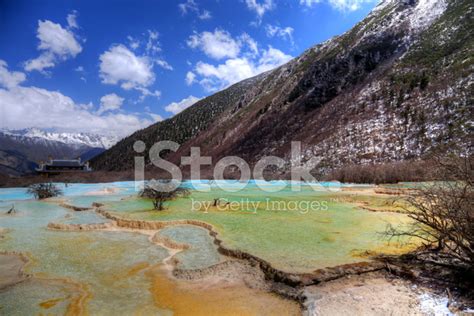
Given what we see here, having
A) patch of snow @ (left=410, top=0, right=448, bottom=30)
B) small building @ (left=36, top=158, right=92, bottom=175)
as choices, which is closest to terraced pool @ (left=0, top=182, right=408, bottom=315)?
small building @ (left=36, top=158, right=92, bottom=175)

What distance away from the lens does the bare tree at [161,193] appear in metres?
21.5

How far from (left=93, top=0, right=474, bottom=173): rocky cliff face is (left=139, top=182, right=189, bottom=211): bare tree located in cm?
3378

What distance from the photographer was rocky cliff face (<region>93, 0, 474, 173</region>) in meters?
47.9

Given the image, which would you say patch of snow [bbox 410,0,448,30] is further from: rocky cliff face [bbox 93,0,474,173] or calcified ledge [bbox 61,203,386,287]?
calcified ledge [bbox 61,203,386,287]

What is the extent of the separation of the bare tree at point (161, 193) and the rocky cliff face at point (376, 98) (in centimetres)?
3378

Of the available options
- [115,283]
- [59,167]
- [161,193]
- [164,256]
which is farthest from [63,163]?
[115,283]

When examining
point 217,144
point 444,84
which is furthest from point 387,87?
point 217,144

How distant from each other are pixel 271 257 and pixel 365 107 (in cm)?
5812

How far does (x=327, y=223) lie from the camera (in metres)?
16.0

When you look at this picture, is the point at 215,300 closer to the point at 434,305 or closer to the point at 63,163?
the point at 434,305

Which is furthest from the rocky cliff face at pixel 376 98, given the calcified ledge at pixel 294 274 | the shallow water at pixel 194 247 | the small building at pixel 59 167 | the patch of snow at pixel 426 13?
the shallow water at pixel 194 247

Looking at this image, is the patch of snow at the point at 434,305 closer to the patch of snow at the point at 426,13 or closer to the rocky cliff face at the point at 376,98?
the rocky cliff face at the point at 376,98

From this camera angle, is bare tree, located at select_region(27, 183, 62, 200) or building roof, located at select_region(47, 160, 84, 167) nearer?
bare tree, located at select_region(27, 183, 62, 200)

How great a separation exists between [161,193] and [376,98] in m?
52.3
